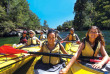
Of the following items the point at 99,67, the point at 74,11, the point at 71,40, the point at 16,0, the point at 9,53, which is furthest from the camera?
the point at 74,11

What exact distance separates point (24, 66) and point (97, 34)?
2.58m

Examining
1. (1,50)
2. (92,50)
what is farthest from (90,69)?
(1,50)

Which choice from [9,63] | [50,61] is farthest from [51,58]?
[9,63]

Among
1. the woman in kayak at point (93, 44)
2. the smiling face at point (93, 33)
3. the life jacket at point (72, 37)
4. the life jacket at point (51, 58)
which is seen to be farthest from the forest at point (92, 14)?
the life jacket at point (51, 58)

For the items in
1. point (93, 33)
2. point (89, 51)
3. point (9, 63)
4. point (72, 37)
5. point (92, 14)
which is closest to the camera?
point (93, 33)

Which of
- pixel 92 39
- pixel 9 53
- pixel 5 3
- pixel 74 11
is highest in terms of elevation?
pixel 74 11

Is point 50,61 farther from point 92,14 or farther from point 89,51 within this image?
point 92,14

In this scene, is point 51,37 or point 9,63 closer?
point 51,37

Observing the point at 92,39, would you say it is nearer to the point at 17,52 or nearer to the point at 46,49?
the point at 46,49


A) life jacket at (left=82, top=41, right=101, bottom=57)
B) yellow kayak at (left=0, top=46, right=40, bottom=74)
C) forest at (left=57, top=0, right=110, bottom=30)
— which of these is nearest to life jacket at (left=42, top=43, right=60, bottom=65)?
life jacket at (left=82, top=41, right=101, bottom=57)

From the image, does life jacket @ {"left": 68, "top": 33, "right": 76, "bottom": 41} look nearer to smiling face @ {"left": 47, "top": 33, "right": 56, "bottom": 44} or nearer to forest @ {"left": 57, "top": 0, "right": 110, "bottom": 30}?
smiling face @ {"left": 47, "top": 33, "right": 56, "bottom": 44}

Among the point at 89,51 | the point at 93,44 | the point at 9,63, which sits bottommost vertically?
the point at 9,63

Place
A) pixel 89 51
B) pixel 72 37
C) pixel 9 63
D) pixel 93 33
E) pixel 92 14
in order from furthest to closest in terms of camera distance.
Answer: pixel 92 14
pixel 72 37
pixel 9 63
pixel 89 51
pixel 93 33

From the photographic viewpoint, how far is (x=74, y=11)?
147 feet
